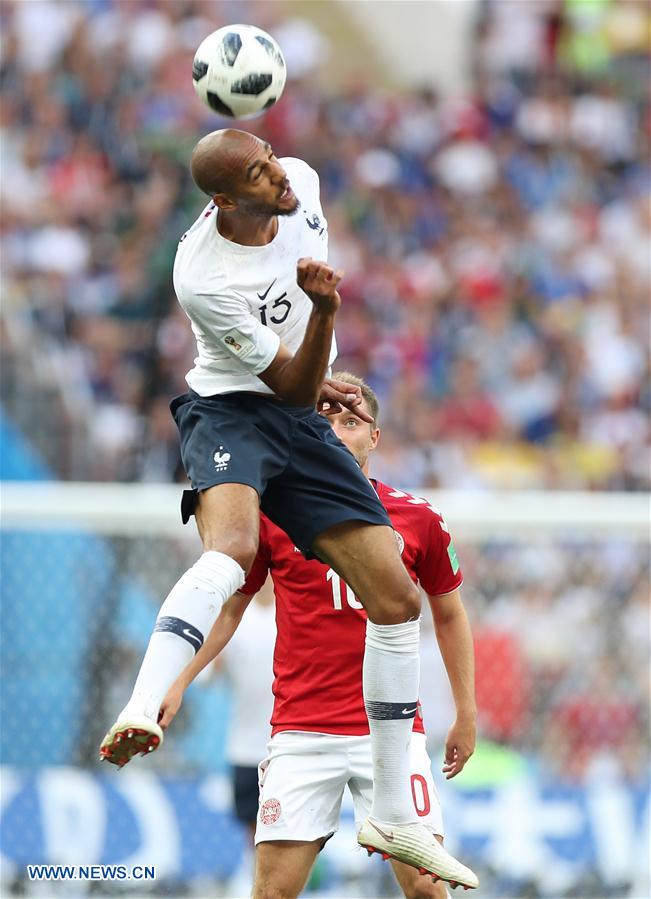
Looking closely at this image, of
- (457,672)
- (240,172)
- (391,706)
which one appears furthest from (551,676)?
(240,172)

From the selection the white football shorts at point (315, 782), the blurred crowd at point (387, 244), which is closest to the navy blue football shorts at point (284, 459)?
the white football shorts at point (315, 782)

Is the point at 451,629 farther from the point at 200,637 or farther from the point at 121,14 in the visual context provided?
the point at 121,14

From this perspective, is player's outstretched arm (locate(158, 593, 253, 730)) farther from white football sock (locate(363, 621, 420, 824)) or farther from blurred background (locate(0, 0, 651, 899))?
blurred background (locate(0, 0, 651, 899))

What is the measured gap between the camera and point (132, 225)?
12.8 m

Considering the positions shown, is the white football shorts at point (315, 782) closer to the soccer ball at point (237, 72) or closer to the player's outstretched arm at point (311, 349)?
the player's outstretched arm at point (311, 349)

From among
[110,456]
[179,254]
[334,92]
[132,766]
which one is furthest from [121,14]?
[179,254]

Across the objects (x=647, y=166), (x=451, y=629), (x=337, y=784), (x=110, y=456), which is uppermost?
(x=647, y=166)

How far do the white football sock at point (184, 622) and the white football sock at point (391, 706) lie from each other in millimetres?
562

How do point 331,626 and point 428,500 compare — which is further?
point 428,500

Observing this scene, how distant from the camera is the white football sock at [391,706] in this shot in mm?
4559

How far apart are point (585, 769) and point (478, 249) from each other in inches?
274

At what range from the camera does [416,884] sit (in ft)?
15.6

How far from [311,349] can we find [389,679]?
3.33 feet

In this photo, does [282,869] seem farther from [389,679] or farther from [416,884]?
[389,679]
